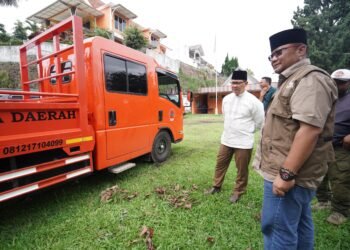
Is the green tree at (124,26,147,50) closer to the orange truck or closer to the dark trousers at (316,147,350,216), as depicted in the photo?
the orange truck

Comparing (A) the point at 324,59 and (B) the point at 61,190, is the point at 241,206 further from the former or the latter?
(A) the point at 324,59

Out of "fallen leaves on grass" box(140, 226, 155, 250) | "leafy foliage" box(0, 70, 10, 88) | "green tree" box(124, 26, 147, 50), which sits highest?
"green tree" box(124, 26, 147, 50)

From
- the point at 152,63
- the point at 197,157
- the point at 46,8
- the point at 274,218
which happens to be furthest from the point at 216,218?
the point at 46,8

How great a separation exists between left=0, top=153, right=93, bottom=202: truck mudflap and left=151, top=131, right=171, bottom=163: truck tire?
185cm

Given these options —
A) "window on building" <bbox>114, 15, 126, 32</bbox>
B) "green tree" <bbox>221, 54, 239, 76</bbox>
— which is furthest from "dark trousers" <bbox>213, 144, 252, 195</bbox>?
"green tree" <bbox>221, 54, 239, 76</bbox>

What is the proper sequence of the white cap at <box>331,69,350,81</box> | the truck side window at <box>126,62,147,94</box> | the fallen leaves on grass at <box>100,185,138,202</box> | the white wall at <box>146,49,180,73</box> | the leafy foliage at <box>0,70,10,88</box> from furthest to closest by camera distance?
the white wall at <box>146,49,180,73</box> → the leafy foliage at <box>0,70,10,88</box> → the truck side window at <box>126,62,147,94</box> → the fallen leaves on grass at <box>100,185,138,202</box> → the white cap at <box>331,69,350,81</box>

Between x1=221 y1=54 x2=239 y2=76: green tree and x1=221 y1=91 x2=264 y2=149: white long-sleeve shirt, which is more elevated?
x1=221 y1=54 x2=239 y2=76: green tree

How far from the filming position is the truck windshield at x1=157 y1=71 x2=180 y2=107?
4840mm

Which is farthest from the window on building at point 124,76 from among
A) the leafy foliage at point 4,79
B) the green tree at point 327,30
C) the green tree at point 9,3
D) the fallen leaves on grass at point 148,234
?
the green tree at point 327,30

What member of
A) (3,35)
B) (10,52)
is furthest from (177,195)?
(3,35)

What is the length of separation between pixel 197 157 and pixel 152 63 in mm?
2679

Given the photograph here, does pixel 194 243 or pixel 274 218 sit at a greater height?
pixel 274 218

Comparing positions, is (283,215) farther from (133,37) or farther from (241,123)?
(133,37)

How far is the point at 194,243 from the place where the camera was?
224 cm
